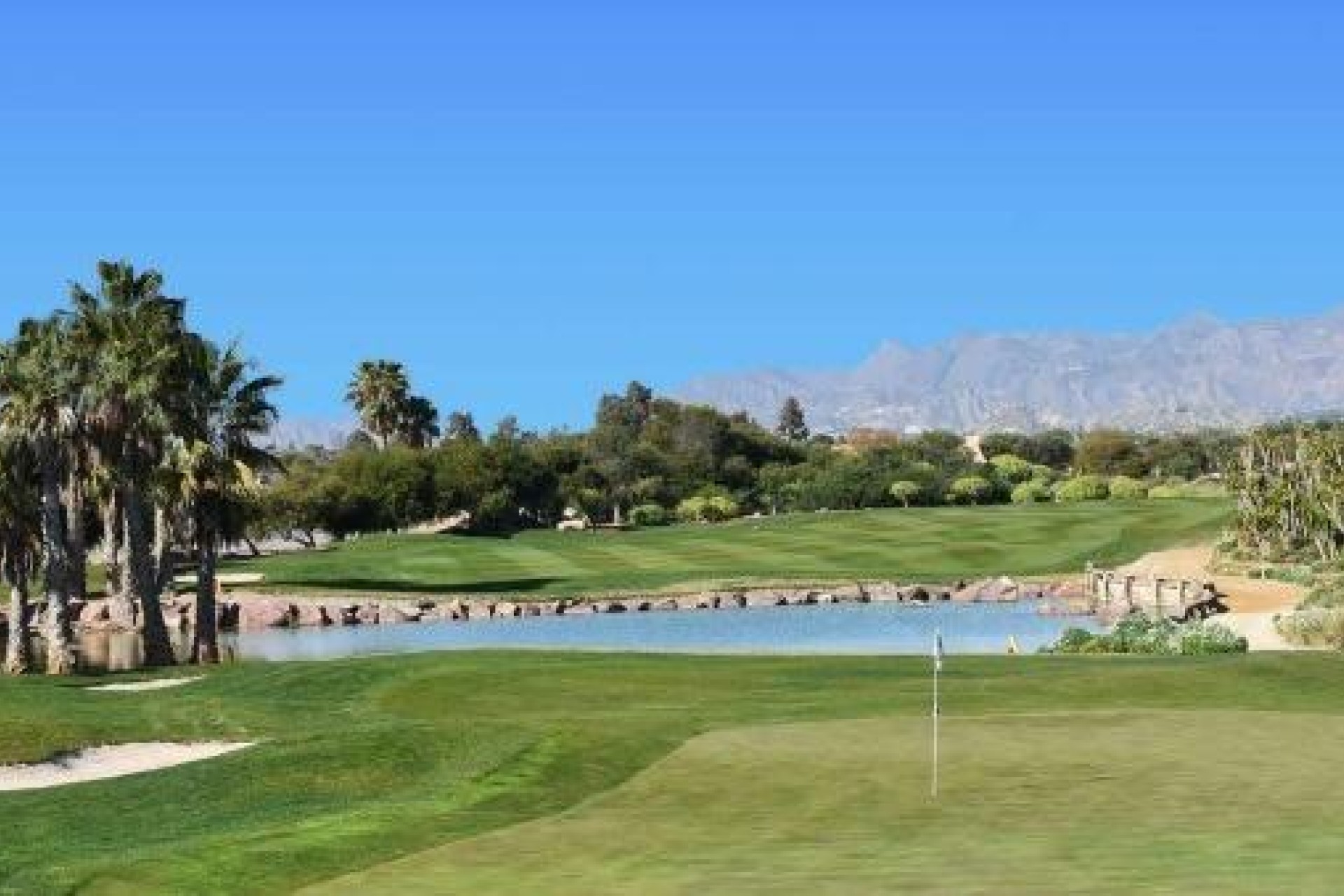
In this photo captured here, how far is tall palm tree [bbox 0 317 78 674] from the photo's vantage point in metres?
48.9

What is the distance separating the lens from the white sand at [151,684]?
40938 mm

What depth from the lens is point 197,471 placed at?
54562 millimetres

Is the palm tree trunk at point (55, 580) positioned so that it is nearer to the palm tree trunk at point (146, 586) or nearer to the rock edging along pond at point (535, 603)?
the palm tree trunk at point (146, 586)

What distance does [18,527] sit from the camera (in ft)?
184

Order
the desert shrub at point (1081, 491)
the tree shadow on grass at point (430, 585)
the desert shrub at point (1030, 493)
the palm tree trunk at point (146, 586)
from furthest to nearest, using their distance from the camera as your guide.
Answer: the desert shrub at point (1030, 493)
the desert shrub at point (1081, 491)
the tree shadow on grass at point (430, 585)
the palm tree trunk at point (146, 586)

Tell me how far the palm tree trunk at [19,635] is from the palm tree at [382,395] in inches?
3846

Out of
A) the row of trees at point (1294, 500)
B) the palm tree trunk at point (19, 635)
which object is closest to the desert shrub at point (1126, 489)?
the row of trees at point (1294, 500)

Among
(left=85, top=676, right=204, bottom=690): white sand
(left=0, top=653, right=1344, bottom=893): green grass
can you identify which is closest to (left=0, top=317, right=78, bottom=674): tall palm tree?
(left=85, top=676, right=204, bottom=690): white sand

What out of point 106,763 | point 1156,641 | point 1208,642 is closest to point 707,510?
point 1156,641

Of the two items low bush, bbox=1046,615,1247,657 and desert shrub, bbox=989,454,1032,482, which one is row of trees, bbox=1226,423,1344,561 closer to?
low bush, bbox=1046,615,1247,657

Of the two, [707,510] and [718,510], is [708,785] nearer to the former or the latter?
[718,510]

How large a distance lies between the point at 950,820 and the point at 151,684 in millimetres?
26555

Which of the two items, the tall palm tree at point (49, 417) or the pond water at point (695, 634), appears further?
the pond water at point (695, 634)

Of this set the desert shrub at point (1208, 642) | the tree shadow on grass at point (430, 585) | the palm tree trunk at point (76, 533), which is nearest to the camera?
the desert shrub at point (1208, 642)
